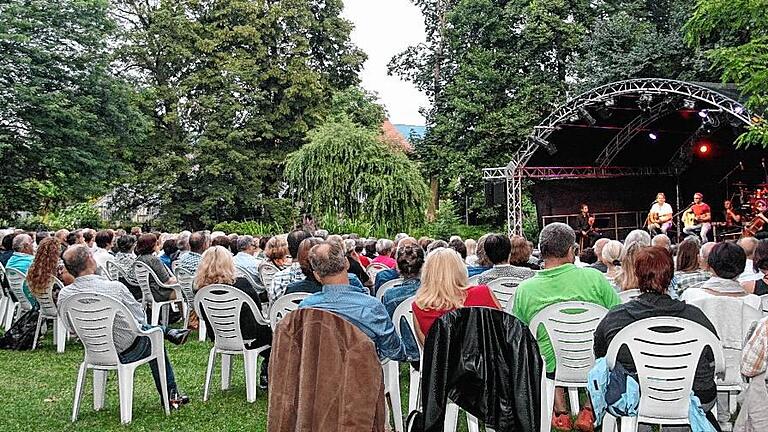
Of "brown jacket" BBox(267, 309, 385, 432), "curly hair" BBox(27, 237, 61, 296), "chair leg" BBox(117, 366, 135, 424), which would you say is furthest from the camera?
"curly hair" BBox(27, 237, 61, 296)

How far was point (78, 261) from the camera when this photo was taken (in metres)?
4.96

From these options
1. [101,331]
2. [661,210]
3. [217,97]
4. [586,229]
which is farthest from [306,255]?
[217,97]

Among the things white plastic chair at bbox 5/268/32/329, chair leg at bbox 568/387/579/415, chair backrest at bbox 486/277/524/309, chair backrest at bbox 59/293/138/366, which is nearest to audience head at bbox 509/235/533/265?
chair backrest at bbox 486/277/524/309

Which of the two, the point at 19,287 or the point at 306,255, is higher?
the point at 306,255

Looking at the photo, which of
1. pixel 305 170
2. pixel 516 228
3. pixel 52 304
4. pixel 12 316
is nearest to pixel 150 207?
pixel 305 170

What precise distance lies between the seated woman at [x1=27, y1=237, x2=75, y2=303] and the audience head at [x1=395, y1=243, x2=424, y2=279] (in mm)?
3694

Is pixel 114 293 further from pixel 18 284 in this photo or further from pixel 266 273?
pixel 18 284

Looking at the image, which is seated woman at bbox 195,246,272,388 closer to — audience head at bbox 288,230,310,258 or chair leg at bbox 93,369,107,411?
audience head at bbox 288,230,310,258

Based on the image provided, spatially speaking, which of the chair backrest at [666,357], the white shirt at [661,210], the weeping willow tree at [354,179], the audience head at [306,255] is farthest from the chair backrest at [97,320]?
the weeping willow tree at [354,179]

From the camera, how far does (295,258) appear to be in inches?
235

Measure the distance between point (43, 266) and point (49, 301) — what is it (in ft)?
1.41

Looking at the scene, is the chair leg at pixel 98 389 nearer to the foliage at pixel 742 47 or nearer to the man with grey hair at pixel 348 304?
the man with grey hair at pixel 348 304

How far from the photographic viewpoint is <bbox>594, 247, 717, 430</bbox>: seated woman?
3.42 meters

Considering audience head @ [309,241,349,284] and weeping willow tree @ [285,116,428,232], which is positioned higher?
weeping willow tree @ [285,116,428,232]
